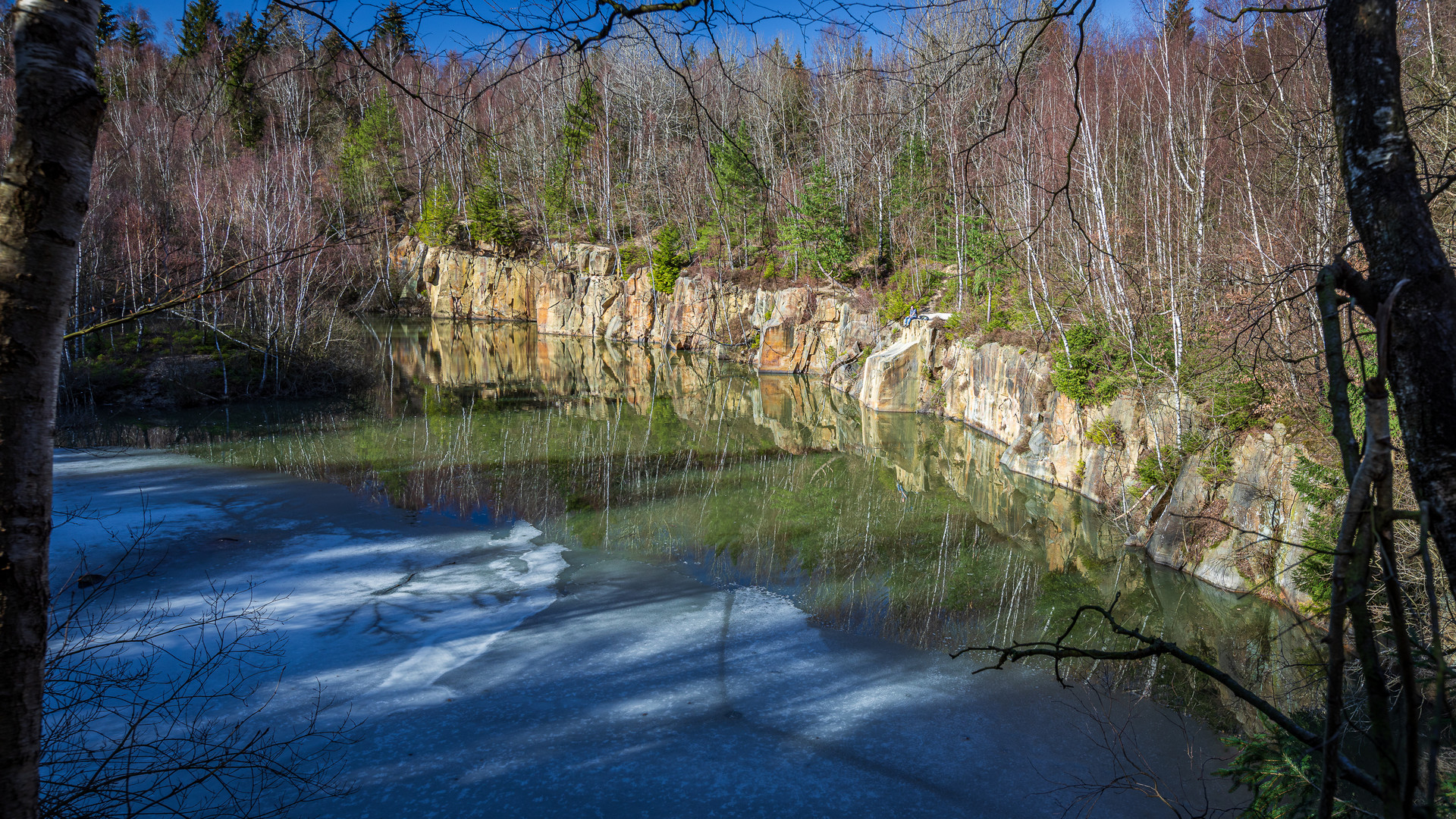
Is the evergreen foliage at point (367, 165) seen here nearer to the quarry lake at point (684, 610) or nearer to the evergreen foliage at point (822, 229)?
the evergreen foliage at point (822, 229)

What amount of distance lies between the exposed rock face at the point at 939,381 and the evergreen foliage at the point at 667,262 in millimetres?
653

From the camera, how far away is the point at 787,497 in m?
15.1

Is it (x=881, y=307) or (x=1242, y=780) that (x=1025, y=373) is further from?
(x=1242, y=780)

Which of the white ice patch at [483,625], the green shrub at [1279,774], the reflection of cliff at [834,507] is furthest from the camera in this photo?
the reflection of cliff at [834,507]

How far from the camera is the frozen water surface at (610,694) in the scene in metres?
6.07

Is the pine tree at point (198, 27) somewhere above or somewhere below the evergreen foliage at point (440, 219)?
below

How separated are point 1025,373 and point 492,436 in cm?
1278

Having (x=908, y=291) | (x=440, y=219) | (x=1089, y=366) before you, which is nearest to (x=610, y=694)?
(x=1089, y=366)

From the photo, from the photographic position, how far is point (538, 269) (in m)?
47.8

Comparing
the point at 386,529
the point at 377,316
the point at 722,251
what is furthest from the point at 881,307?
the point at 377,316

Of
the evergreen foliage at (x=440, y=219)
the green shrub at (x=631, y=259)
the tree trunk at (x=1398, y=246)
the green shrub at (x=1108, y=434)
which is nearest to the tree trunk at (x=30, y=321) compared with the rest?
the tree trunk at (x=1398, y=246)

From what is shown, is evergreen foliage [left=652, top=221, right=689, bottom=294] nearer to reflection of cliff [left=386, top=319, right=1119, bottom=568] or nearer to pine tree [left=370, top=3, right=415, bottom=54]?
reflection of cliff [left=386, top=319, right=1119, bottom=568]

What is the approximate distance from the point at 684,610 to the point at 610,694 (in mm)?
2243

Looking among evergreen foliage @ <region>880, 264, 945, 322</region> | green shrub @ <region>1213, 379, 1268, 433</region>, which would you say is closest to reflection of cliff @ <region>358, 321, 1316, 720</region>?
green shrub @ <region>1213, 379, 1268, 433</region>
